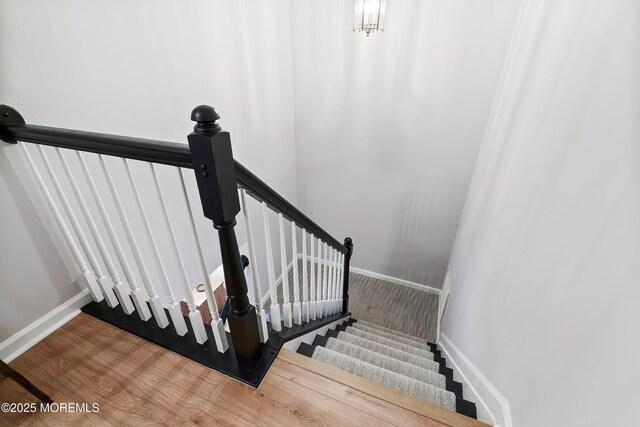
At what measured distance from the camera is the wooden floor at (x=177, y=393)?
1027 mm

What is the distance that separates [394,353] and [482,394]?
2.99 feet

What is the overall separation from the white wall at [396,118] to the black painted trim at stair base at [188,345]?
2.59 m

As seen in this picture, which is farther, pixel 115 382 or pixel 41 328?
pixel 41 328

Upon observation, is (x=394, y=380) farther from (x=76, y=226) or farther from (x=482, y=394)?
(x=76, y=226)

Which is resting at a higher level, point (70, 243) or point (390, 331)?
point (70, 243)

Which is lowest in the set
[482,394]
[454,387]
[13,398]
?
[454,387]

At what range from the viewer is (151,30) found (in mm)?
1608

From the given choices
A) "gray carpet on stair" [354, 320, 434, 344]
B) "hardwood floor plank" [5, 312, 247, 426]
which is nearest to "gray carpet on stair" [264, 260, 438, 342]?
"gray carpet on stair" [354, 320, 434, 344]

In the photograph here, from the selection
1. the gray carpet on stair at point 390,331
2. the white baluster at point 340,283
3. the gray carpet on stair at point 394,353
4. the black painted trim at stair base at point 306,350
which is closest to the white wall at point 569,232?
the gray carpet on stair at point 394,353

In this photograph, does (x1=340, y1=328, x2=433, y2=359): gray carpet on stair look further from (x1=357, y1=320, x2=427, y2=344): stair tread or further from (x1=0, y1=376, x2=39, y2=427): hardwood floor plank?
(x1=0, y1=376, x2=39, y2=427): hardwood floor plank

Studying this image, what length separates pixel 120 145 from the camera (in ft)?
2.76

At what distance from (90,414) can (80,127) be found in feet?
4.06

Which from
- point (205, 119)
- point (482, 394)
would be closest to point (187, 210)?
point (205, 119)

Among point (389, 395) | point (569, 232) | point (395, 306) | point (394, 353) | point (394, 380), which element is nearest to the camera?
point (569, 232)
